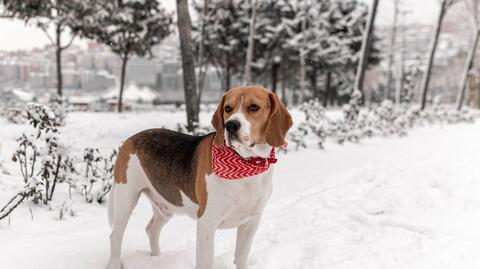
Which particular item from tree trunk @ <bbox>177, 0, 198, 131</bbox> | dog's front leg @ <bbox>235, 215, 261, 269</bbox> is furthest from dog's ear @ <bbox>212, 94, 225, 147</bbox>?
tree trunk @ <bbox>177, 0, 198, 131</bbox>

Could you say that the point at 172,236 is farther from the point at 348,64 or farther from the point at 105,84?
the point at 105,84

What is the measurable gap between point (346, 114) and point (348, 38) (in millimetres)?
25767

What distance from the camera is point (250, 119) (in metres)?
2.57

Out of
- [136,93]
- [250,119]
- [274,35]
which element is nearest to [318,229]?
[250,119]

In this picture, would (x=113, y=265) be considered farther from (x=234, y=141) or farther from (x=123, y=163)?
(x=234, y=141)

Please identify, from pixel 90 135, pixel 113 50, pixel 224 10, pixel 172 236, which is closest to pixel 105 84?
pixel 224 10

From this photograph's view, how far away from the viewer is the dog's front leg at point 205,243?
2.77m

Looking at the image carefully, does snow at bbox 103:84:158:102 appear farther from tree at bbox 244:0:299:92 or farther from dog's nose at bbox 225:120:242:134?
dog's nose at bbox 225:120:242:134

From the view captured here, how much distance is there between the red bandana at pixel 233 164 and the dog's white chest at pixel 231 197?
0.05 meters

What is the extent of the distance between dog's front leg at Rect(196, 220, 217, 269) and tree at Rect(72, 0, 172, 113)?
1839 centimetres

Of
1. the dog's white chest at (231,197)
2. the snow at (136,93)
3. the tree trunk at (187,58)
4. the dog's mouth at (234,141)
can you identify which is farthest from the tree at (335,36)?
the dog's mouth at (234,141)

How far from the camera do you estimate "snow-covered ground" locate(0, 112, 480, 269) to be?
3.60 metres

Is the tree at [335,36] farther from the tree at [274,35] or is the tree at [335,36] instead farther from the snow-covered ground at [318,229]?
the snow-covered ground at [318,229]

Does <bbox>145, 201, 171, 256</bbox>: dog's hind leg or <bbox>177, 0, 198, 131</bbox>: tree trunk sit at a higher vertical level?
<bbox>177, 0, 198, 131</bbox>: tree trunk
